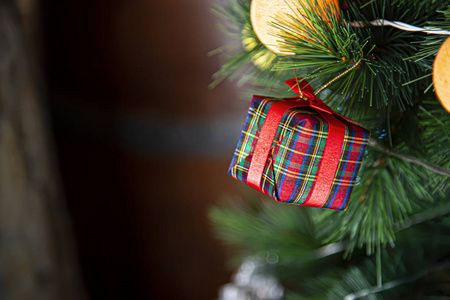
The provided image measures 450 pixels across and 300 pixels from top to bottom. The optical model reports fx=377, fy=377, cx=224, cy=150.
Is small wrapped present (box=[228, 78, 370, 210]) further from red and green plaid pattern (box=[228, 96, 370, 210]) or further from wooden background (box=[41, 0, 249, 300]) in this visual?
wooden background (box=[41, 0, 249, 300])

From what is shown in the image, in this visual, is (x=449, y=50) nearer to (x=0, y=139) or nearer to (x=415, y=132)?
(x=415, y=132)

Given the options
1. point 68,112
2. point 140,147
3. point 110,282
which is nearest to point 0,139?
point 68,112

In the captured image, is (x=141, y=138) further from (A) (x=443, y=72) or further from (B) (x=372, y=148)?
(A) (x=443, y=72)

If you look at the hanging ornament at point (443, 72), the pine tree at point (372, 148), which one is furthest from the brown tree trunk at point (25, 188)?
the hanging ornament at point (443, 72)

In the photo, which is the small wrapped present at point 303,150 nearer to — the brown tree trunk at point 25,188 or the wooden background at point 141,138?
the brown tree trunk at point 25,188

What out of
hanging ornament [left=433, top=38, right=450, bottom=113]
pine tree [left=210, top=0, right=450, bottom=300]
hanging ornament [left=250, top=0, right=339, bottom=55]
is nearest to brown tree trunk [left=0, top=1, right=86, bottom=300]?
pine tree [left=210, top=0, right=450, bottom=300]

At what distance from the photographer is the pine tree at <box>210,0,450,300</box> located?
0.25 metres

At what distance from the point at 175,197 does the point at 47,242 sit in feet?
1.09

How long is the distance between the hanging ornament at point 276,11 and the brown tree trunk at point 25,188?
56 cm

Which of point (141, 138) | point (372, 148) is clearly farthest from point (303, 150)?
point (141, 138)

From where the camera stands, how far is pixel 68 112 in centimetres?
90

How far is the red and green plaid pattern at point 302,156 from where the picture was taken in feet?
0.79

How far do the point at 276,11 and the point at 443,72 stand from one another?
0.12 metres

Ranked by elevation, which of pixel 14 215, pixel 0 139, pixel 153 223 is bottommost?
pixel 153 223
